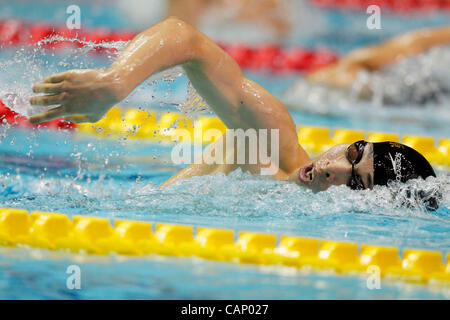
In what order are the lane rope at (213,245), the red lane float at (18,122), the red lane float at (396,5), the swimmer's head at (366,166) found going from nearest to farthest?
the lane rope at (213,245) → the swimmer's head at (366,166) → the red lane float at (18,122) → the red lane float at (396,5)

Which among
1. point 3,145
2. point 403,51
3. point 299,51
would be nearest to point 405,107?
point 403,51

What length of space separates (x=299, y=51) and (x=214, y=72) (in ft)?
14.6

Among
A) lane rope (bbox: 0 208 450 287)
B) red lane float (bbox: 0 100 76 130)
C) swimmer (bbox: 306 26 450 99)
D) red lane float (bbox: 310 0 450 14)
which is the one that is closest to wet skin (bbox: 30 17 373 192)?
lane rope (bbox: 0 208 450 287)

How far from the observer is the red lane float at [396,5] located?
28.4 feet

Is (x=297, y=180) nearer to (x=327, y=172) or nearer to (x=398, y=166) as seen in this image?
(x=327, y=172)

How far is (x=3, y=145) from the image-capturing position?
3.91 metres

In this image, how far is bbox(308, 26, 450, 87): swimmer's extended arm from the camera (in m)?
5.48

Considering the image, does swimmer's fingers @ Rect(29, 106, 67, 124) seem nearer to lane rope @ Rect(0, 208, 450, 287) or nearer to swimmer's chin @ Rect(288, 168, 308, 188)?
lane rope @ Rect(0, 208, 450, 287)

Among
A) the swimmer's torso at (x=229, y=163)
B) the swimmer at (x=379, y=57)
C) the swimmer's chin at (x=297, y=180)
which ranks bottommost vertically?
the swimmer's chin at (x=297, y=180)

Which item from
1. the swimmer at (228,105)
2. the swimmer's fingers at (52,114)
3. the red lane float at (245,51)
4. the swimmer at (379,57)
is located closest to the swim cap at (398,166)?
the swimmer at (228,105)

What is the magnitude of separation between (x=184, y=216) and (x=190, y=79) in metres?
0.53

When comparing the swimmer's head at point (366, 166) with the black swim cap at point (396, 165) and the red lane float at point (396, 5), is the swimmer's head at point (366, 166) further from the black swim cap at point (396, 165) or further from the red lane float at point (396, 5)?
the red lane float at point (396, 5)

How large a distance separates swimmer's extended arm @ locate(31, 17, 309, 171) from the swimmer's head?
19cm

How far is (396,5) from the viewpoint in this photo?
880 centimetres
